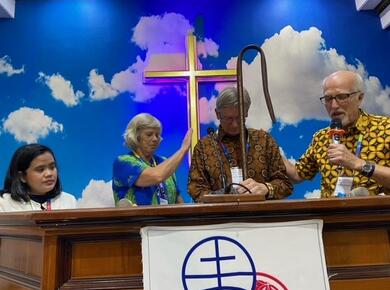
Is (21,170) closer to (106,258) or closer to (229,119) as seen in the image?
(229,119)

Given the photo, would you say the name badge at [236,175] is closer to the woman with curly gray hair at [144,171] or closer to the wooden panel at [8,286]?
the wooden panel at [8,286]

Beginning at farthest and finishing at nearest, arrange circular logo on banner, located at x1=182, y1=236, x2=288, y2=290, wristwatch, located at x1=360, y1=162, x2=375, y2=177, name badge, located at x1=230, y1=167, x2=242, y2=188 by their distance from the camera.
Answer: wristwatch, located at x1=360, y1=162, x2=375, y2=177 < name badge, located at x1=230, y1=167, x2=242, y2=188 < circular logo on banner, located at x1=182, y1=236, x2=288, y2=290

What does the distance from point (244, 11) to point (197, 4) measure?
399mm

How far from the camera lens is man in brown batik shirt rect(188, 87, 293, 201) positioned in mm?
1495

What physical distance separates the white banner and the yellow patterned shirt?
84cm

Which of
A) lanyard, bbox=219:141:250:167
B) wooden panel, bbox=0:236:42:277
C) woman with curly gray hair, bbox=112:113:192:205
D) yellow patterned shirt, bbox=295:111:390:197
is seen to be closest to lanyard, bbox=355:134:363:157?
yellow patterned shirt, bbox=295:111:390:197

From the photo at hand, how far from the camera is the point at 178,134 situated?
293 centimetres

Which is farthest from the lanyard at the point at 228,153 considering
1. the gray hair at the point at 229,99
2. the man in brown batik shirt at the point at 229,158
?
the gray hair at the point at 229,99

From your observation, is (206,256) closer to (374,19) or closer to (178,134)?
(178,134)

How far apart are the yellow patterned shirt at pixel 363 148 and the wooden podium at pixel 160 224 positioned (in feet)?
2.40

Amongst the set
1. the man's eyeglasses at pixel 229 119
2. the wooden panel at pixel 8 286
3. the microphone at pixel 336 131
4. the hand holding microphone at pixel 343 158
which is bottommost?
the wooden panel at pixel 8 286

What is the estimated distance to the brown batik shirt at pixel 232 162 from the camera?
150 cm

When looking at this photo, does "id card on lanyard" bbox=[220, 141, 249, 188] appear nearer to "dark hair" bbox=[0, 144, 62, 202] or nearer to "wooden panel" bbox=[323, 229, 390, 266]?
"wooden panel" bbox=[323, 229, 390, 266]

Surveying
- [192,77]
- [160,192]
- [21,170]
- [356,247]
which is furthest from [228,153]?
[192,77]
